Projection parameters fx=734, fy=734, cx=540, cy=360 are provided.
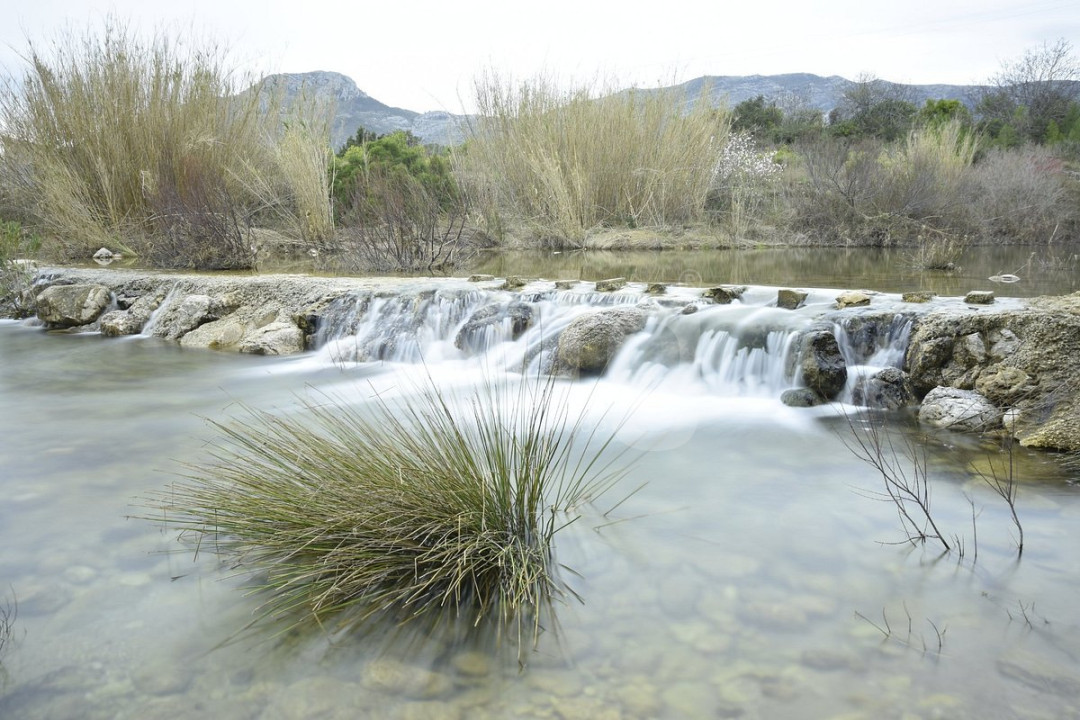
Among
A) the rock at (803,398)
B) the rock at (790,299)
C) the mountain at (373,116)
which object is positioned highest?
the mountain at (373,116)

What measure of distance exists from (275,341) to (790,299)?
14.0 feet

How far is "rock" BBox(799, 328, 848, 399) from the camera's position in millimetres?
4410

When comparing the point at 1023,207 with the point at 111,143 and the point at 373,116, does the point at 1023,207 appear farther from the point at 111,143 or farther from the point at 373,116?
the point at 373,116

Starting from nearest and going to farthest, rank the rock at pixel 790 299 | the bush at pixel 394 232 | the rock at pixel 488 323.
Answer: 1. the rock at pixel 790 299
2. the rock at pixel 488 323
3. the bush at pixel 394 232

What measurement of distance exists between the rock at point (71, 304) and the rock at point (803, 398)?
7.10 m

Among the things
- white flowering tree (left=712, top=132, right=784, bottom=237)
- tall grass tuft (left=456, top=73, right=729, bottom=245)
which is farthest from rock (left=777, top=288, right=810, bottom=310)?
white flowering tree (left=712, top=132, right=784, bottom=237)

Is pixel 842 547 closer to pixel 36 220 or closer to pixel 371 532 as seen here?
pixel 371 532

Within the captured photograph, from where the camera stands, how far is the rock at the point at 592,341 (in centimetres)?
504

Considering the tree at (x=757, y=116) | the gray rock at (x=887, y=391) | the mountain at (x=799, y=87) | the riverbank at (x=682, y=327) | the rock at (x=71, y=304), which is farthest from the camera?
the mountain at (x=799, y=87)

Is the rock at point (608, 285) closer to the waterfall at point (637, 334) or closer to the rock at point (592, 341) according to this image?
the waterfall at point (637, 334)

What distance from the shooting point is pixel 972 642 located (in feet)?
6.54

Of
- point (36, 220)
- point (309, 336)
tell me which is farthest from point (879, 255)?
point (36, 220)

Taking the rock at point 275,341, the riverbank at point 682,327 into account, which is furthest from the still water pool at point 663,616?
the rock at point 275,341

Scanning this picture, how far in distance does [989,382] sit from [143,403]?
16.7 feet
